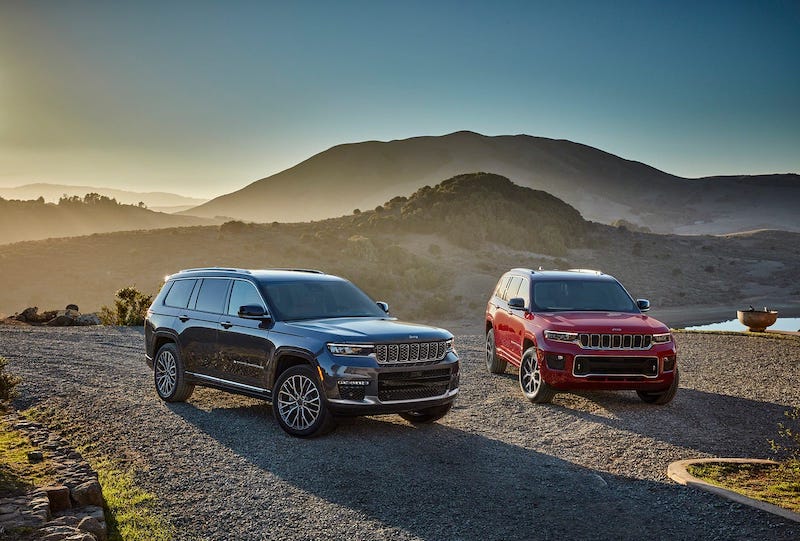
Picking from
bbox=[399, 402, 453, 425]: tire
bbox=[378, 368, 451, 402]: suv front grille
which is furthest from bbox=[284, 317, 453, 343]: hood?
bbox=[399, 402, 453, 425]: tire

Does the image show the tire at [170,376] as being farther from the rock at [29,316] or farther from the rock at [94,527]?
the rock at [29,316]

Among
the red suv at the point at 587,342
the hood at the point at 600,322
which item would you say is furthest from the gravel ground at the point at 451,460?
the hood at the point at 600,322

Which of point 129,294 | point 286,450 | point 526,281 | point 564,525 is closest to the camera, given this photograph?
point 564,525

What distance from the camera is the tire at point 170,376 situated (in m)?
10.5

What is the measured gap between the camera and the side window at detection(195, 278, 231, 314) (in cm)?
1011

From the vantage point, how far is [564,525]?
235 inches

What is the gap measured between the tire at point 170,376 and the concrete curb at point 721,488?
6.52m

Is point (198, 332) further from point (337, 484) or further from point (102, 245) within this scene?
point (102, 245)

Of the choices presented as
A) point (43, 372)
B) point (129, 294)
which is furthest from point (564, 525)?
point (129, 294)

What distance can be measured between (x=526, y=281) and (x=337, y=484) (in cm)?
649

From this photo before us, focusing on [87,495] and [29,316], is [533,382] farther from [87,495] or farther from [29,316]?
[29,316]

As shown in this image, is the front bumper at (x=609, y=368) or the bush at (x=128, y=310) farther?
the bush at (x=128, y=310)

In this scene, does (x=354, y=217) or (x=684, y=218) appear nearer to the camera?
(x=354, y=217)

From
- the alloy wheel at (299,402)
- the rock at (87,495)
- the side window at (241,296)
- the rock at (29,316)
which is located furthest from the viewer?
the rock at (29,316)
